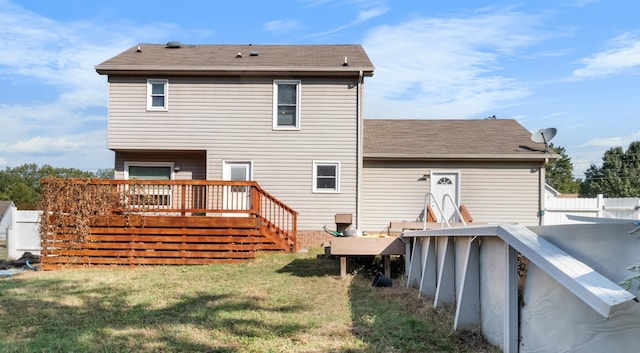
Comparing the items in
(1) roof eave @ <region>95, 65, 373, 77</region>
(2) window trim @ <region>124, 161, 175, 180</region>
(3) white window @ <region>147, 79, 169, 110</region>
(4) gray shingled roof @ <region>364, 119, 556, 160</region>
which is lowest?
(2) window trim @ <region>124, 161, 175, 180</region>

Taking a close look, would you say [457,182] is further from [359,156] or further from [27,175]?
[27,175]

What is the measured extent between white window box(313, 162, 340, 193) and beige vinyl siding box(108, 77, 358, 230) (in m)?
0.14

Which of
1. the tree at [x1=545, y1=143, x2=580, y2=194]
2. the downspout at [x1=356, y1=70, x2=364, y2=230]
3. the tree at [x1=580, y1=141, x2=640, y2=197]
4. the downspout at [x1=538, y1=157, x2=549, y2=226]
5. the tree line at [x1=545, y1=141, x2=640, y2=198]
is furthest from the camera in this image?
the tree at [x1=545, y1=143, x2=580, y2=194]

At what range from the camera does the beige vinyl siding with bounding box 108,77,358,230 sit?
13703 millimetres

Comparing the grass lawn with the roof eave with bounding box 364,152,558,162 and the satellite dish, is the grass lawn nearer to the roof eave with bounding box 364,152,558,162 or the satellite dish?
the roof eave with bounding box 364,152,558,162

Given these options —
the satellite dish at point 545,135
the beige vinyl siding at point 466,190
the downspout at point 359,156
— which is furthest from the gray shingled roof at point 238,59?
the satellite dish at point 545,135

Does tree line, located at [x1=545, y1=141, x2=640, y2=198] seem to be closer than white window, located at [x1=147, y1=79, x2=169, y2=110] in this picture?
No

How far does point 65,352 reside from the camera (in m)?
4.01

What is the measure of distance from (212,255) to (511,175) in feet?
29.9

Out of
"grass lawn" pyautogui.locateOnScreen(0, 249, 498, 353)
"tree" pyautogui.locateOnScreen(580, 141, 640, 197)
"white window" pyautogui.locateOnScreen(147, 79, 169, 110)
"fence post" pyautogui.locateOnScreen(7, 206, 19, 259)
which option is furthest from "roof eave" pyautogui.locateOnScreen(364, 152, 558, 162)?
"tree" pyautogui.locateOnScreen(580, 141, 640, 197)

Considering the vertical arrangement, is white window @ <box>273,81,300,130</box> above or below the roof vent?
below

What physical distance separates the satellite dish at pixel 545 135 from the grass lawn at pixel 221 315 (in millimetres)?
8717

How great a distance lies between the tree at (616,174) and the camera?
45.2 metres

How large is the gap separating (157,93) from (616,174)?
1866 inches
